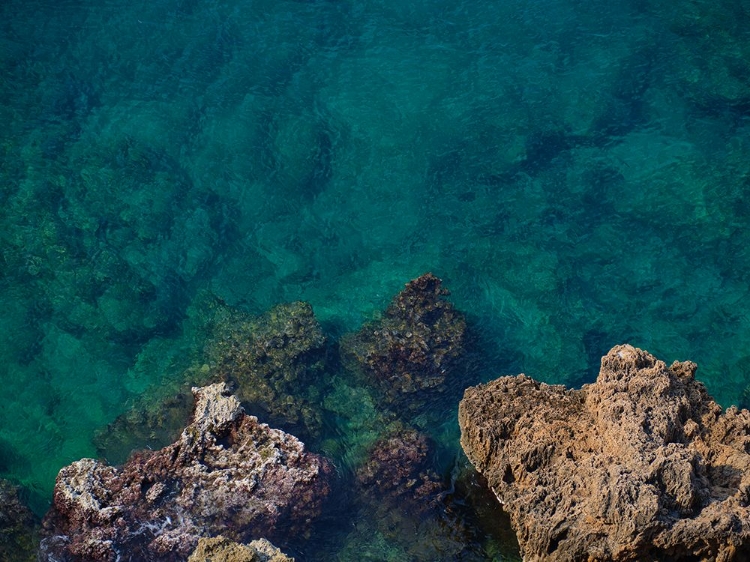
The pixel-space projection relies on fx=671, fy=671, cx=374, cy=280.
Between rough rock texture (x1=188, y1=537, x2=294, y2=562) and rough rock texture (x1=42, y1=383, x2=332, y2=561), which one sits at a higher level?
rough rock texture (x1=188, y1=537, x2=294, y2=562)

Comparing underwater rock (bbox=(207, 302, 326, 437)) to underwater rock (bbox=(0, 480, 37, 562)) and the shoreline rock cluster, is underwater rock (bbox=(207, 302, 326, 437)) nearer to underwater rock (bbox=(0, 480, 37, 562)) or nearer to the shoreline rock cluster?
the shoreline rock cluster

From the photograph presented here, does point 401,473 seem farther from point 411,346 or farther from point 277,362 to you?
point 277,362

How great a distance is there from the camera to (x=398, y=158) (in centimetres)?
1054

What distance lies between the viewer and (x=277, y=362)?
8062 millimetres

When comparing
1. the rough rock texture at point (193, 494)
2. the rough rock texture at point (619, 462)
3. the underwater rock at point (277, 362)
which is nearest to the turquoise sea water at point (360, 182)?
the underwater rock at point (277, 362)

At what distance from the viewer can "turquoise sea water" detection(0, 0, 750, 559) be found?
8859 mm

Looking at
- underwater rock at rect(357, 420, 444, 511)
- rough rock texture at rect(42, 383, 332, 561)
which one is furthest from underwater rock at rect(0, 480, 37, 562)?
underwater rock at rect(357, 420, 444, 511)

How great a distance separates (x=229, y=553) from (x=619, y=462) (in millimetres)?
2882

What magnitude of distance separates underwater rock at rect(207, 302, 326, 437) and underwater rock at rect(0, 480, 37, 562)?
7.80 ft

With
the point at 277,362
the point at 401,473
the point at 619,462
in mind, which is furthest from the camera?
the point at 277,362

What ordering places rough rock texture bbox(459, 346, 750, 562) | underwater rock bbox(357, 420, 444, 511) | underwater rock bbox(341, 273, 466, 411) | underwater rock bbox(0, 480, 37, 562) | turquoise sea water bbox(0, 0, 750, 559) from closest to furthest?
rough rock texture bbox(459, 346, 750, 562) → underwater rock bbox(0, 480, 37, 562) → underwater rock bbox(357, 420, 444, 511) → underwater rock bbox(341, 273, 466, 411) → turquoise sea water bbox(0, 0, 750, 559)

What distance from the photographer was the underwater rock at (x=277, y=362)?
775 cm

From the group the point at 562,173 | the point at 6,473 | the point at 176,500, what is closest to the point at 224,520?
the point at 176,500

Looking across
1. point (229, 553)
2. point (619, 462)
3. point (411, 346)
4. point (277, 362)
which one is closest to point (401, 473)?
point (411, 346)
